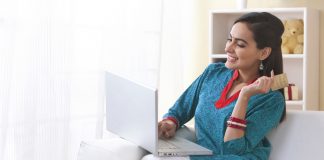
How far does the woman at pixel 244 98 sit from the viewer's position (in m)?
2.23

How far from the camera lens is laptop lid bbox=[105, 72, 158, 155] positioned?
212 centimetres

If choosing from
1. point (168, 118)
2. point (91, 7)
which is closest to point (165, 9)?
point (91, 7)

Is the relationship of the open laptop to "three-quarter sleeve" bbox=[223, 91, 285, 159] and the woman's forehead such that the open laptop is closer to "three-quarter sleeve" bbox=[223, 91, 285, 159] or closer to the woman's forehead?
"three-quarter sleeve" bbox=[223, 91, 285, 159]

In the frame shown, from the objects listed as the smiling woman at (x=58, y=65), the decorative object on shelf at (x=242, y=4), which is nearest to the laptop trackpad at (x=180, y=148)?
the smiling woman at (x=58, y=65)

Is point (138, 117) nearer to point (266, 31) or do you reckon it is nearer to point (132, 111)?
point (132, 111)

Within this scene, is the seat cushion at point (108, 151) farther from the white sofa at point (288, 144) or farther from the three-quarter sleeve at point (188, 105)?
the three-quarter sleeve at point (188, 105)

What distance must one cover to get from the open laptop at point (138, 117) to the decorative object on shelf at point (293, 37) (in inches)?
54.4

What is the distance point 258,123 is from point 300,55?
53.7 inches

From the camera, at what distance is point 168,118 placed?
99.9 inches

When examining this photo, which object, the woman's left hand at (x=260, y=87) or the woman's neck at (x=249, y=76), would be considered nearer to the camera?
the woman's left hand at (x=260, y=87)

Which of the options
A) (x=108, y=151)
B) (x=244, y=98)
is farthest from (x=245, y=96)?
(x=108, y=151)

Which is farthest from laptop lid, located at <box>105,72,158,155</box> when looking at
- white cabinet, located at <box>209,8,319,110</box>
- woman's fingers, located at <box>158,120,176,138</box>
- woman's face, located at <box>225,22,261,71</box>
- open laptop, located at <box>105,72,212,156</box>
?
white cabinet, located at <box>209,8,319,110</box>

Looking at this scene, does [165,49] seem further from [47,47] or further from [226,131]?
[226,131]

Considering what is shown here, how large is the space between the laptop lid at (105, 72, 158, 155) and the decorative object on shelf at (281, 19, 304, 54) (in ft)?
4.88
